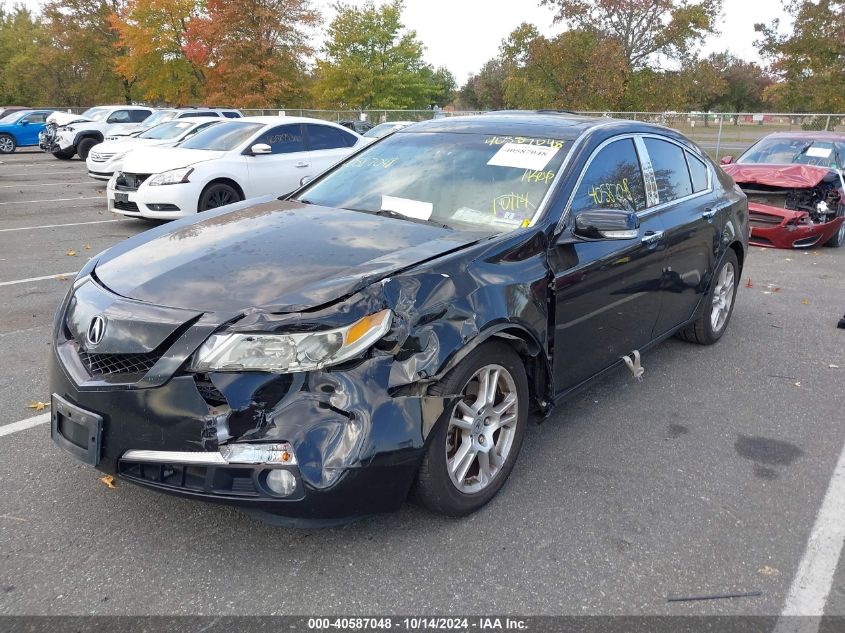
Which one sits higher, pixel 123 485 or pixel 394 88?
pixel 394 88

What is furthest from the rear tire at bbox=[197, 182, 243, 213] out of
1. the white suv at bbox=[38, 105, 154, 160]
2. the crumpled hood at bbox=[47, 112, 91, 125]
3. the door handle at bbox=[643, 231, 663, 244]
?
the crumpled hood at bbox=[47, 112, 91, 125]

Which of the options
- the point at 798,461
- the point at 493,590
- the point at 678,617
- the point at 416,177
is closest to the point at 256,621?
the point at 493,590

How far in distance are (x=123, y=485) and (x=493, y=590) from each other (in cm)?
177

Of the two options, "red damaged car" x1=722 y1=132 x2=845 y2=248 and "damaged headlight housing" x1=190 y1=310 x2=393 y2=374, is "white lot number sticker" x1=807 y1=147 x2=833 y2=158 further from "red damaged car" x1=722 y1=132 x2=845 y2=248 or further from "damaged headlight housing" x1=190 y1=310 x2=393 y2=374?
"damaged headlight housing" x1=190 y1=310 x2=393 y2=374

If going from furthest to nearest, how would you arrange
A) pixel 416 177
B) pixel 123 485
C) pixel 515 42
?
pixel 515 42 < pixel 416 177 < pixel 123 485

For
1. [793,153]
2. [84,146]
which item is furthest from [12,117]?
[793,153]

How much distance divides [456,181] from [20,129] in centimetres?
2771

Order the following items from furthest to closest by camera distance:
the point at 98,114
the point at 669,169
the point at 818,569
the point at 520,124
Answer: the point at 98,114 < the point at 669,169 < the point at 520,124 < the point at 818,569

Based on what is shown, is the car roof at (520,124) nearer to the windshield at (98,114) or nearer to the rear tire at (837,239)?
the rear tire at (837,239)

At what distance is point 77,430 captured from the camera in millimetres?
2689

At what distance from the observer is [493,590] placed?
2.62 meters

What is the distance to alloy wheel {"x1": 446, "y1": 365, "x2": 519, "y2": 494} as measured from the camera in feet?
9.80

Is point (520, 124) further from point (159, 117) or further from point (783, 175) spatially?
point (159, 117)

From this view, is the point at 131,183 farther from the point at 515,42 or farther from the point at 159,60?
the point at 159,60
